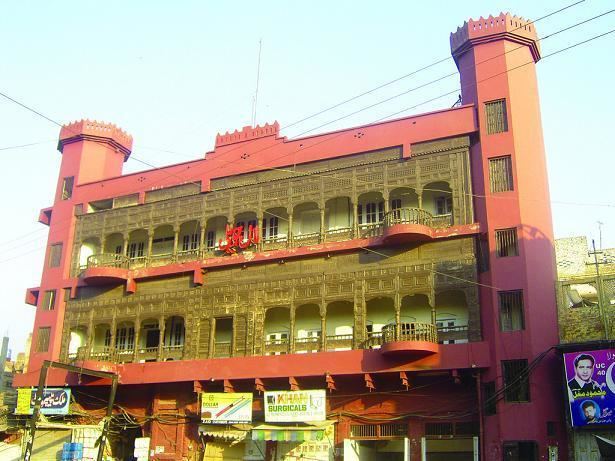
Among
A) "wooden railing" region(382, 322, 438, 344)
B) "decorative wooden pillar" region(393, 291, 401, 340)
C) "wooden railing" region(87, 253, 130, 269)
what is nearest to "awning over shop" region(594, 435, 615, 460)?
"wooden railing" region(382, 322, 438, 344)

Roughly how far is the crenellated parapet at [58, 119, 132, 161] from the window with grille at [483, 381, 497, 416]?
20.9 meters

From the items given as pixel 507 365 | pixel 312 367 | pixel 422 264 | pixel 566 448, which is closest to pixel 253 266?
pixel 312 367

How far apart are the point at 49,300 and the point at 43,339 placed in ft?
Answer: 5.67

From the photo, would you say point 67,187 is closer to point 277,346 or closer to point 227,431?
point 277,346

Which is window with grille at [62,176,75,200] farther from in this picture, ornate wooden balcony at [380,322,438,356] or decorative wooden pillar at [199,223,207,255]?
ornate wooden balcony at [380,322,438,356]

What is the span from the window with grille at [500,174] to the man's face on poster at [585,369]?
5949 millimetres

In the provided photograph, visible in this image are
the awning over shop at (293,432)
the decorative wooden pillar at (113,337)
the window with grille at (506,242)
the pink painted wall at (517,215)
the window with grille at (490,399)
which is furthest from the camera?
the decorative wooden pillar at (113,337)

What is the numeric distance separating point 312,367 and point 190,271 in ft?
22.4

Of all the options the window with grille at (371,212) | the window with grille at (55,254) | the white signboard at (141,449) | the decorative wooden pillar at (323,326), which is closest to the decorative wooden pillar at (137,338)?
the white signboard at (141,449)

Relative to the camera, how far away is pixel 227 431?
2464cm

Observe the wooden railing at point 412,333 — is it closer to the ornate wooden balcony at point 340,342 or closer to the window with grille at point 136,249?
the ornate wooden balcony at point 340,342

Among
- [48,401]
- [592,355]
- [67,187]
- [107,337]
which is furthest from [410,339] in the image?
[67,187]

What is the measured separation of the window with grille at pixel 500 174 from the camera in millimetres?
22688

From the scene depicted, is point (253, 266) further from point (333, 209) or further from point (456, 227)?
point (456, 227)
